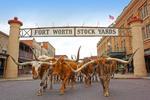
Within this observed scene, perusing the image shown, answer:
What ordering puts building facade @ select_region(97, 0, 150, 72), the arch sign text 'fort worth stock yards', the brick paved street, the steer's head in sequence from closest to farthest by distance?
1. the brick paved street
2. the steer's head
3. the arch sign text 'fort worth stock yards'
4. building facade @ select_region(97, 0, 150, 72)

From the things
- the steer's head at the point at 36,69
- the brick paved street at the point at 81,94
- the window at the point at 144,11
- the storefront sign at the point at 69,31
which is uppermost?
the window at the point at 144,11

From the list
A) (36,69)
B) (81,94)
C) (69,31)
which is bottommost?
(81,94)

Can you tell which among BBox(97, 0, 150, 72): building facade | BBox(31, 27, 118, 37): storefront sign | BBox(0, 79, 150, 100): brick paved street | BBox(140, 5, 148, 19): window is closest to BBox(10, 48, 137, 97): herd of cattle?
BBox(0, 79, 150, 100): brick paved street

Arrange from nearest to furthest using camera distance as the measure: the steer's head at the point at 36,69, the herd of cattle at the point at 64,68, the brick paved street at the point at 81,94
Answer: the brick paved street at the point at 81,94 → the herd of cattle at the point at 64,68 → the steer's head at the point at 36,69

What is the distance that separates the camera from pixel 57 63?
34.6 ft

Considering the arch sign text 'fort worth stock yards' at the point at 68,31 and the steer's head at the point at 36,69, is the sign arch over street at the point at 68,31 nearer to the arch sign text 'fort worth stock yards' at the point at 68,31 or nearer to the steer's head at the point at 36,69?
the arch sign text 'fort worth stock yards' at the point at 68,31

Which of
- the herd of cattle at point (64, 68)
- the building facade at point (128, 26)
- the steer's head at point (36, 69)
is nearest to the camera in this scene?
the herd of cattle at point (64, 68)

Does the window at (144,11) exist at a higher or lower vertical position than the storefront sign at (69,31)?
higher

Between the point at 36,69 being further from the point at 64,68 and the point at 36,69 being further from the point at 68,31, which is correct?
the point at 68,31

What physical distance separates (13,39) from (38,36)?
341 centimetres

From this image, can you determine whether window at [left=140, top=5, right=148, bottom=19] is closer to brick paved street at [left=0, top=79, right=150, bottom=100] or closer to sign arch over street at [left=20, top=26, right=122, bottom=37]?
sign arch over street at [left=20, top=26, right=122, bottom=37]

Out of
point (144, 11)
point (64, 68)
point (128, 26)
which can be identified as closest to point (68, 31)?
point (128, 26)

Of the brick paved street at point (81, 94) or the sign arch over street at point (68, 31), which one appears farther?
the sign arch over street at point (68, 31)

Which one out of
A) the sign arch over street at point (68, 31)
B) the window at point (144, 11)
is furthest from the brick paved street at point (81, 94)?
the window at point (144, 11)
